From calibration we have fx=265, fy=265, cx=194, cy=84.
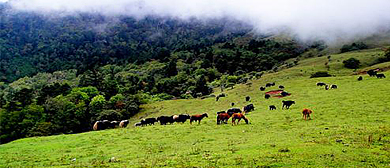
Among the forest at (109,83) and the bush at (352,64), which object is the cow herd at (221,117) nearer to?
the forest at (109,83)

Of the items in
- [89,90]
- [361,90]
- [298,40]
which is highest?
[298,40]

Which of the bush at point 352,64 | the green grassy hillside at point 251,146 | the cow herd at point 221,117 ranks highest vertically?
the bush at point 352,64

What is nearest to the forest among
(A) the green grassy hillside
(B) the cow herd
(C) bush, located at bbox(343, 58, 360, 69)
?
(C) bush, located at bbox(343, 58, 360, 69)

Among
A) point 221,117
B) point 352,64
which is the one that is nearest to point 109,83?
point 221,117

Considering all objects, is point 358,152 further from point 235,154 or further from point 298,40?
point 298,40

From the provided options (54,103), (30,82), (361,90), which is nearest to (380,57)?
(361,90)

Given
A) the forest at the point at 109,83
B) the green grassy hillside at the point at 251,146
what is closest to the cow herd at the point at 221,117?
the green grassy hillside at the point at 251,146

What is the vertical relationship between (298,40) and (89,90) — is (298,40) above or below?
above

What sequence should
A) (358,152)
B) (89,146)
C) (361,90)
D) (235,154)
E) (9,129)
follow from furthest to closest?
(9,129) → (361,90) → (89,146) → (235,154) → (358,152)

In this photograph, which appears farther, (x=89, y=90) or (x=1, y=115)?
(x=89, y=90)

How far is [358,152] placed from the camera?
12.5m

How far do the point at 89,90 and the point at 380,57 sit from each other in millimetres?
89510

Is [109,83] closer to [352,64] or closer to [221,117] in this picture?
[221,117]

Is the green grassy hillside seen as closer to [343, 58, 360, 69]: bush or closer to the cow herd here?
the cow herd
